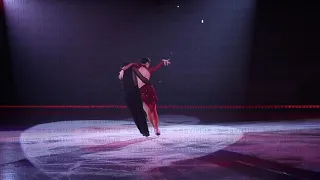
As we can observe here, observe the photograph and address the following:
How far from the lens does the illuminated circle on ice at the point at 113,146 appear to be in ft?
13.6

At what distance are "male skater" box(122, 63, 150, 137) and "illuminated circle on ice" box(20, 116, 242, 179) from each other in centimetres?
18

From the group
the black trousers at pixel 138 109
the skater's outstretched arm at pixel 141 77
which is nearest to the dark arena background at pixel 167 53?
the black trousers at pixel 138 109

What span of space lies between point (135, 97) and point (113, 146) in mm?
1281

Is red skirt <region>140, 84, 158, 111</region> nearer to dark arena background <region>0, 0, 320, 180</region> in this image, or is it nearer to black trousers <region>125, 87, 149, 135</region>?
black trousers <region>125, 87, 149, 135</region>

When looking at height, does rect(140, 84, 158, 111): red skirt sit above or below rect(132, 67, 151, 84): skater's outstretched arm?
below

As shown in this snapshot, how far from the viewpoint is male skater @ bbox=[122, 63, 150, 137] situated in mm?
6285

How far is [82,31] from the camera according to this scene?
11742mm

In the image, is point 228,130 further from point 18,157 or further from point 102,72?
point 102,72

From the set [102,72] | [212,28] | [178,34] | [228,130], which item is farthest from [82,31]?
[228,130]

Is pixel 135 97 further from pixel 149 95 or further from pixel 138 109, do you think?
pixel 149 95

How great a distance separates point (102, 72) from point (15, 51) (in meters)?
2.58

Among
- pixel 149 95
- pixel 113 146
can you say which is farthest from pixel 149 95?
pixel 113 146

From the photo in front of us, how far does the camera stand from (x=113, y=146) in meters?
5.34

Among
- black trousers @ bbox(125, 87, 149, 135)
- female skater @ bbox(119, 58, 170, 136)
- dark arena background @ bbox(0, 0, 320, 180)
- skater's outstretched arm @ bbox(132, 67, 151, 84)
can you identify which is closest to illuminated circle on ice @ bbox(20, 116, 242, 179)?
black trousers @ bbox(125, 87, 149, 135)
